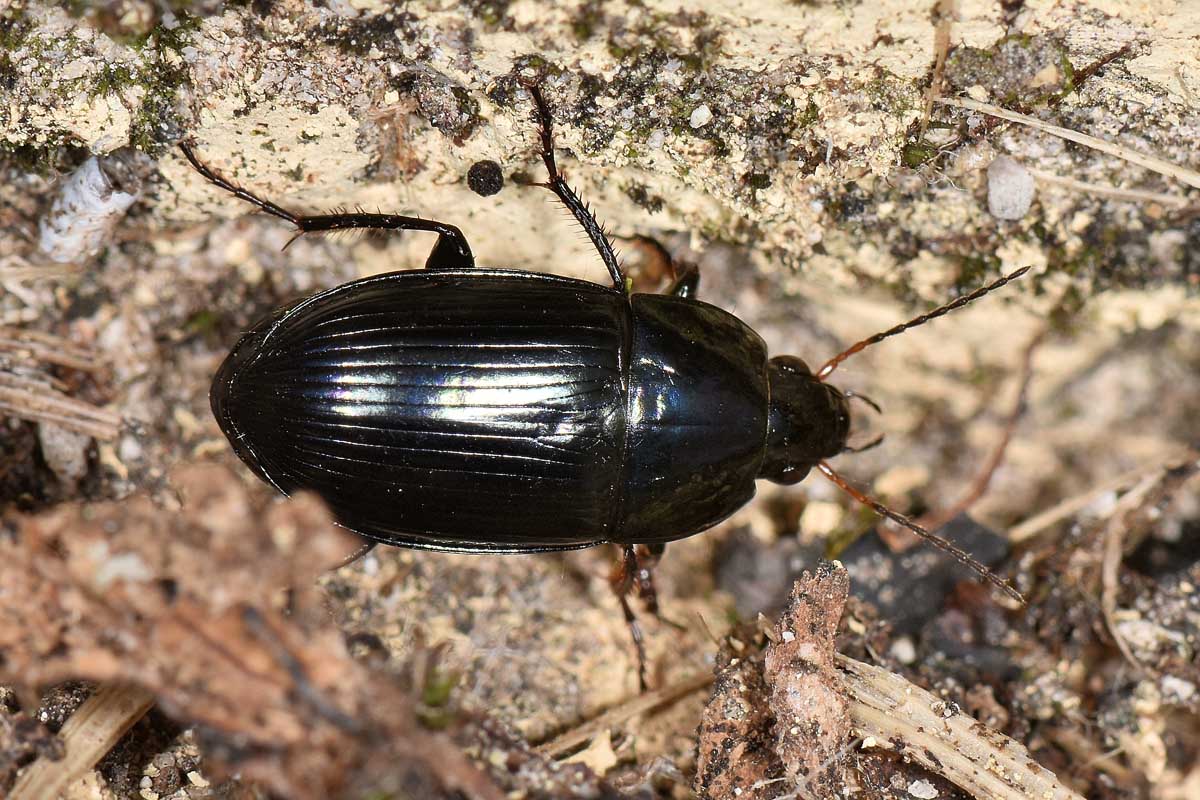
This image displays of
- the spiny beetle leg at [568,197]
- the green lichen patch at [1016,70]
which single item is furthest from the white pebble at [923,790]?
the green lichen patch at [1016,70]

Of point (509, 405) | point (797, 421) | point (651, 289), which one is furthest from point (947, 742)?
point (651, 289)

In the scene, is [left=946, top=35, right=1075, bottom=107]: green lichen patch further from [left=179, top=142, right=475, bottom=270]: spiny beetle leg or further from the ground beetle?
[left=179, top=142, right=475, bottom=270]: spiny beetle leg

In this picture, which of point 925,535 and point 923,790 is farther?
point 925,535

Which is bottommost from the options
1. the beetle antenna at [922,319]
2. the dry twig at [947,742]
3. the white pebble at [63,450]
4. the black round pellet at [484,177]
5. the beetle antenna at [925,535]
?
the dry twig at [947,742]

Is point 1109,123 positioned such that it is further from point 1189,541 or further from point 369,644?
point 369,644

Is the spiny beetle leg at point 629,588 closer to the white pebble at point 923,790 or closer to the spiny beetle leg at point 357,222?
the white pebble at point 923,790

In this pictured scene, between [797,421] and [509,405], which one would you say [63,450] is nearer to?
[509,405]
